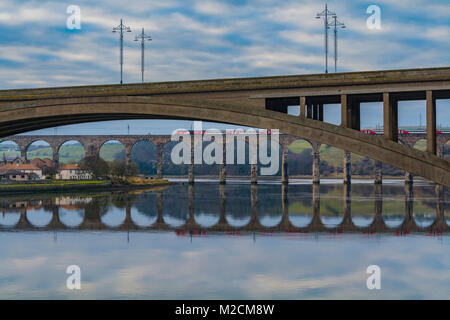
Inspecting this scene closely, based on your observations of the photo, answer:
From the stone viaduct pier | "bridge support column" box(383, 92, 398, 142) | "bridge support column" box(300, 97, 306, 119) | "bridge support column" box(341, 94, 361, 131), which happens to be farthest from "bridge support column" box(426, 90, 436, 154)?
the stone viaduct pier

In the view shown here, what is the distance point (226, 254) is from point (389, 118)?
12.9 meters

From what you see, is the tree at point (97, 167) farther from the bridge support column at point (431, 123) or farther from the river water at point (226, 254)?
the bridge support column at point (431, 123)

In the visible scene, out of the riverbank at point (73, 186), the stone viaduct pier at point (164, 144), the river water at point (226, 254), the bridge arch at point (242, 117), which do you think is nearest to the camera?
the river water at point (226, 254)

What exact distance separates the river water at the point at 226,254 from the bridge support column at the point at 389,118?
6.71 m

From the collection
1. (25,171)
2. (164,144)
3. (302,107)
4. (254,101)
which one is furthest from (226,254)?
(164,144)

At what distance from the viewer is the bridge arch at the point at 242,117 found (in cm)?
3212

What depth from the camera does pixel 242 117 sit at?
36.0m

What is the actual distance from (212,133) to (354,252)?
375 ft

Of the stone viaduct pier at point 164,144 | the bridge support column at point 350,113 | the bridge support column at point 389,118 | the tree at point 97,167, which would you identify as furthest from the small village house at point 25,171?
the bridge support column at point 389,118

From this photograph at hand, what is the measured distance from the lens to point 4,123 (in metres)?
44.5

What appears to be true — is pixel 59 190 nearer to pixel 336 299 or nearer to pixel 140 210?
pixel 140 210

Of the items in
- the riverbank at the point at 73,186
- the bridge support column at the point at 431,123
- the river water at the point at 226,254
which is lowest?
the river water at the point at 226,254

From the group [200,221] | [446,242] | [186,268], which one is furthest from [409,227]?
[186,268]

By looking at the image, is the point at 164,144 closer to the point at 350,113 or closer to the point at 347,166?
the point at 347,166
